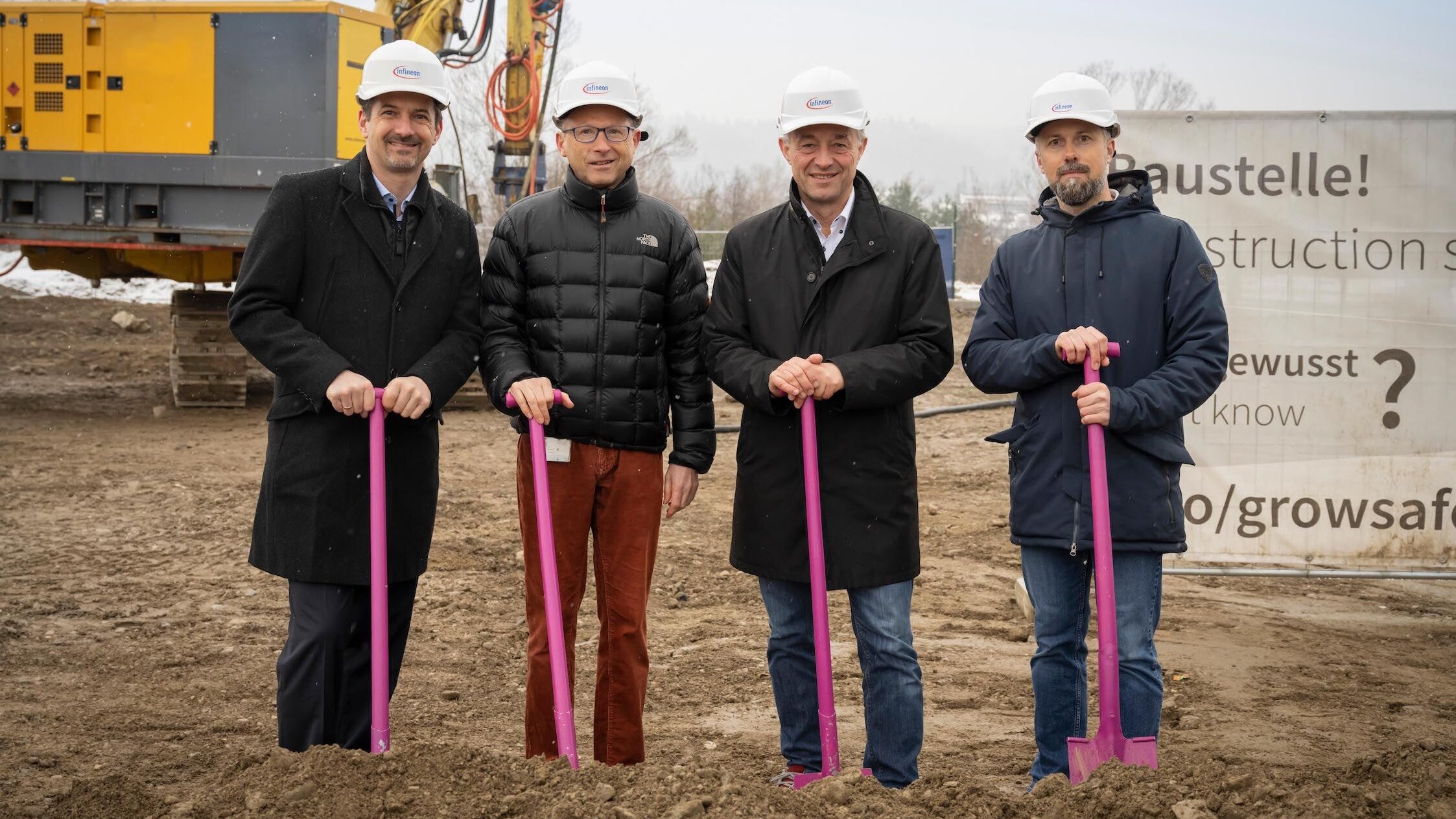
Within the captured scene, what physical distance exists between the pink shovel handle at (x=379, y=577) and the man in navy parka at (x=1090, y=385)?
164cm

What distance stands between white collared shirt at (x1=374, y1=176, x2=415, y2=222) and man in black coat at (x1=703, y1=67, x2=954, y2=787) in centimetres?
95

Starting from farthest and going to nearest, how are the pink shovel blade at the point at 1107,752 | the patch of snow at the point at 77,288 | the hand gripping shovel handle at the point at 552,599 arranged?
the patch of snow at the point at 77,288 → the pink shovel blade at the point at 1107,752 → the hand gripping shovel handle at the point at 552,599

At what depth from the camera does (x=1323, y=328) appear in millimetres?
5906

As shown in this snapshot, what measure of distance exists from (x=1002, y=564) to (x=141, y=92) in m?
8.53

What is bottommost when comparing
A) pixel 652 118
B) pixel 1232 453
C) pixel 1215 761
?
pixel 1215 761

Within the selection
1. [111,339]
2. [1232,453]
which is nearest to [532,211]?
[1232,453]

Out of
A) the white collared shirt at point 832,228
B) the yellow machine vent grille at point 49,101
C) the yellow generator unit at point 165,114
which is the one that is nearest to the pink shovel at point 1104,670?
the white collared shirt at point 832,228

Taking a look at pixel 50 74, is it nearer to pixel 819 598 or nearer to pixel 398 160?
pixel 398 160

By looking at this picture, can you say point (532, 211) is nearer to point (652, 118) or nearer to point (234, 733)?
point (234, 733)

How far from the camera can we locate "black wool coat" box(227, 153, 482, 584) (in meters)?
3.77

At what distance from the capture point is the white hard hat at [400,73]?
12.4 feet

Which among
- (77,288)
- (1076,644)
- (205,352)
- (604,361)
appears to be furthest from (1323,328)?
(77,288)

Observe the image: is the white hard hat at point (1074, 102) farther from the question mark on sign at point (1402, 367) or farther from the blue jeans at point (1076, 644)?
the question mark on sign at point (1402, 367)

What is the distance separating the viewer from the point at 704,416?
167 inches
